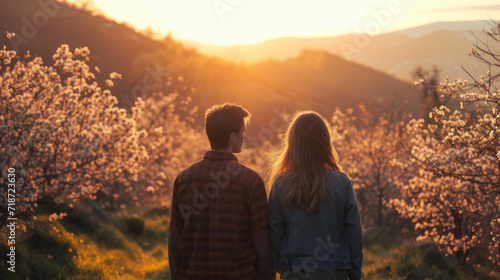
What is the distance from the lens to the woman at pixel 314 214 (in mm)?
4012

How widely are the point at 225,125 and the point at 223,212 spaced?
78 centimetres

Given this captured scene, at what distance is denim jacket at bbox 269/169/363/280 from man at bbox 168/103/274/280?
0.16 metres

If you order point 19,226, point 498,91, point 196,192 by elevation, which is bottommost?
point 19,226

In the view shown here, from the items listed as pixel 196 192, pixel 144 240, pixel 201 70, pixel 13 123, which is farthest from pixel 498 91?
pixel 201 70

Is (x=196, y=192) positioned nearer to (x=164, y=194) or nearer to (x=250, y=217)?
(x=250, y=217)

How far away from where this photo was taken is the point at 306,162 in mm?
4223

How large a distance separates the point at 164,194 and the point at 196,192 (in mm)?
25791

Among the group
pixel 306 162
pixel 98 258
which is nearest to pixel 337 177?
pixel 306 162

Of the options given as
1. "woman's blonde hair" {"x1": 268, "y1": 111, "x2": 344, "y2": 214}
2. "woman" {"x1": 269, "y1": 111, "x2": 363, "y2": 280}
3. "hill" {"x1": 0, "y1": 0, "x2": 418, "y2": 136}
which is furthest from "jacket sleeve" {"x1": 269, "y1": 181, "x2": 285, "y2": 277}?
"hill" {"x1": 0, "y1": 0, "x2": 418, "y2": 136}

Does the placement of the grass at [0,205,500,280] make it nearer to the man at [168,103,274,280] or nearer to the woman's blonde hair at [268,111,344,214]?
the man at [168,103,274,280]

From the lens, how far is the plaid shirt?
3992 millimetres

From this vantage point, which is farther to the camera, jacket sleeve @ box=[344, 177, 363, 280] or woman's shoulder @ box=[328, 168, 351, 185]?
woman's shoulder @ box=[328, 168, 351, 185]

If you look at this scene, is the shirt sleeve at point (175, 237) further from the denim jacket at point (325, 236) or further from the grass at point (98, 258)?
the grass at point (98, 258)

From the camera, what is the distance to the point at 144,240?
17656 mm
